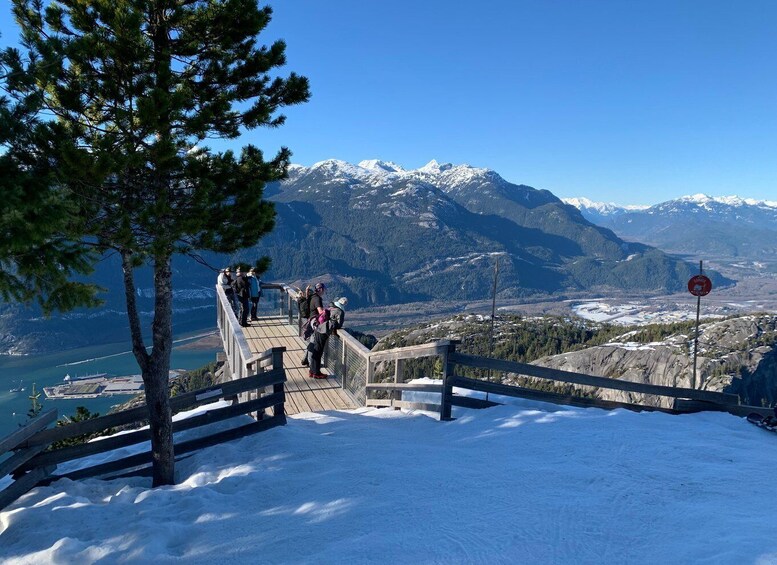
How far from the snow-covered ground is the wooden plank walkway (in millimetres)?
2099

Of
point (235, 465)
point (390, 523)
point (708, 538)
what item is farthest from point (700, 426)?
point (235, 465)

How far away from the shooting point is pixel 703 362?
301ft

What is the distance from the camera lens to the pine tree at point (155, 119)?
4.39m

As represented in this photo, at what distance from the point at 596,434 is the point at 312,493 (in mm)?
4062

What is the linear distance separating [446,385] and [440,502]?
2965mm

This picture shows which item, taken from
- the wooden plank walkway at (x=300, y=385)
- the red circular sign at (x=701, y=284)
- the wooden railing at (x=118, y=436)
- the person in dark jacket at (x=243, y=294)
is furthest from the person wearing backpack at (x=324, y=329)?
the red circular sign at (x=701, y=284)

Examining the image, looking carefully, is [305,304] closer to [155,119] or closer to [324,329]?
[324,329]

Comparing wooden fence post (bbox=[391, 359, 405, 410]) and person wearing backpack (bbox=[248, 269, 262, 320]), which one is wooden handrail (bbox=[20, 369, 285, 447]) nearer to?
wooden fence post (bbox=[391, 359, 405, 410])

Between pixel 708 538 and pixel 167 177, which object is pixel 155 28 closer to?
pixel 167 177

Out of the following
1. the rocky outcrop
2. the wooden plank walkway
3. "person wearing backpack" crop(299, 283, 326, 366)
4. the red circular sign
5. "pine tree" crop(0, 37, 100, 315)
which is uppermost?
"pine tree" crop(0, 37, 100, 315)

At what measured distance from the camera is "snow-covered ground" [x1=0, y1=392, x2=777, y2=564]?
4.14m

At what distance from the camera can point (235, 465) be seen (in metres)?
6.45

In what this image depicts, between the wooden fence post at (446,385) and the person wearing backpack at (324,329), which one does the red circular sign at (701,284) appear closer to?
the wooden fence post at (446,385)

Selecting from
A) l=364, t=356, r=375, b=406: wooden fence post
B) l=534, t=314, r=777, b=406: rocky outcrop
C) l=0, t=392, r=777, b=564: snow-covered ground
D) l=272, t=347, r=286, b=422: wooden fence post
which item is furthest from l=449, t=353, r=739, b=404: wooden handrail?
l=534, t=314, r=777, b=406: rocky outcrop
